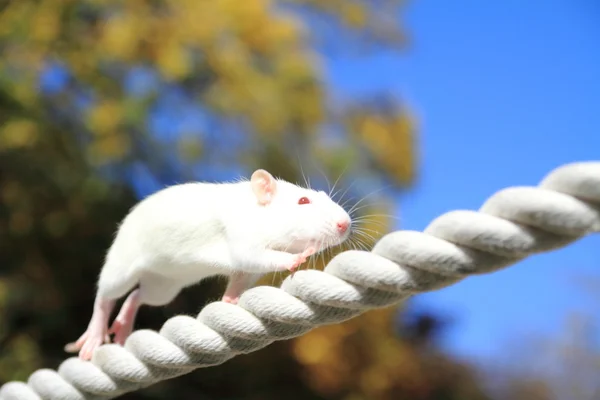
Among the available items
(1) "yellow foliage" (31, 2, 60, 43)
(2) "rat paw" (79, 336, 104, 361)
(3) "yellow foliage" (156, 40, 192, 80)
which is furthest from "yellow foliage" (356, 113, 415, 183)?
(2) "rat paw" (79, 336, 104, 361)

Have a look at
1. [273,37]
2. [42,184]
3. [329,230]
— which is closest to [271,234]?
[329,230]

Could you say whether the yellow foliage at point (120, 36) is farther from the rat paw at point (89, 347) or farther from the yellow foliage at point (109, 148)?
the rat paw at point (89, 347)

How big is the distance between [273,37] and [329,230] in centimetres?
213

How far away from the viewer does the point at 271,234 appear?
1.74 ft

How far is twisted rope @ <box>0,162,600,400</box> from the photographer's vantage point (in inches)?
13.7

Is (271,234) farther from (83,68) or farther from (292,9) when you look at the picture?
(292,9)

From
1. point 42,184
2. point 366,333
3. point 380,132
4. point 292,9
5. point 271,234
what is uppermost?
point 292,9

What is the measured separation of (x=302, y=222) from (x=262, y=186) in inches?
2.0

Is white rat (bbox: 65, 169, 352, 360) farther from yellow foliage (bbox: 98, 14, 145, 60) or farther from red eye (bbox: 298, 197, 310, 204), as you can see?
yellow foliage (bbox: 98, 14, 145, 60)

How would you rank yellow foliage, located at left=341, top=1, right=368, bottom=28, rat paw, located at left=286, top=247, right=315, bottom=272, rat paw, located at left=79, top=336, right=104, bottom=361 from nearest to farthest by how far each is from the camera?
rat paw, located at left=286, top=247, right=315, bottom=272, rat paw, located at left=79, top=336, right=104, bottom=361, yellow foliage, located at left=341, top=1, right=368, bottom=28

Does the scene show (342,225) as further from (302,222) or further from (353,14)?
(353,14)

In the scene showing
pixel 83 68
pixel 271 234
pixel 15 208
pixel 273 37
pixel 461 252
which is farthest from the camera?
pixel 273 37

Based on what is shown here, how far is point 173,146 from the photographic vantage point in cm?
230

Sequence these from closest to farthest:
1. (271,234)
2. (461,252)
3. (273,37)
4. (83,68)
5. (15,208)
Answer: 1. (461,252)
2. (271,234)
3. (15,208)
4. (83,68)
5. (273,37)
